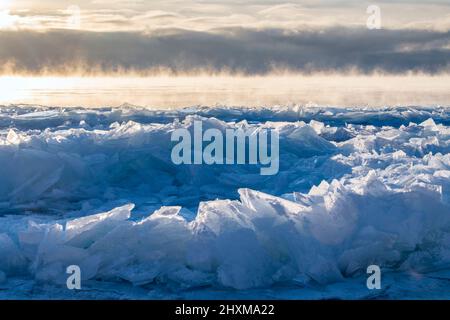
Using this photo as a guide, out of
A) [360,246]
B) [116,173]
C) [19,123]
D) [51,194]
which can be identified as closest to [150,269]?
[360,246]

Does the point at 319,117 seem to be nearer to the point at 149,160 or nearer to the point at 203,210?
the point at 149,160

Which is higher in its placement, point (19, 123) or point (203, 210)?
point (203, 210)

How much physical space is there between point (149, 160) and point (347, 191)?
254 inches

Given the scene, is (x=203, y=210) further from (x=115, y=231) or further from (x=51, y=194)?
(x=51, y=194)

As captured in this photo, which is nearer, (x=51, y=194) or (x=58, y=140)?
(x=51, y=194)

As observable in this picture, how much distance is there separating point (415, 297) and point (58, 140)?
8.63m

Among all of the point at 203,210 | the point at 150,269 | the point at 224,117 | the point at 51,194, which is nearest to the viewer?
the point at 150,269

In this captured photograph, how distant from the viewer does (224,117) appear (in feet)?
105

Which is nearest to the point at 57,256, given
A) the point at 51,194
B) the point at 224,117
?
the point at 51,194

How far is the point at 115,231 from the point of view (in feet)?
20.1
